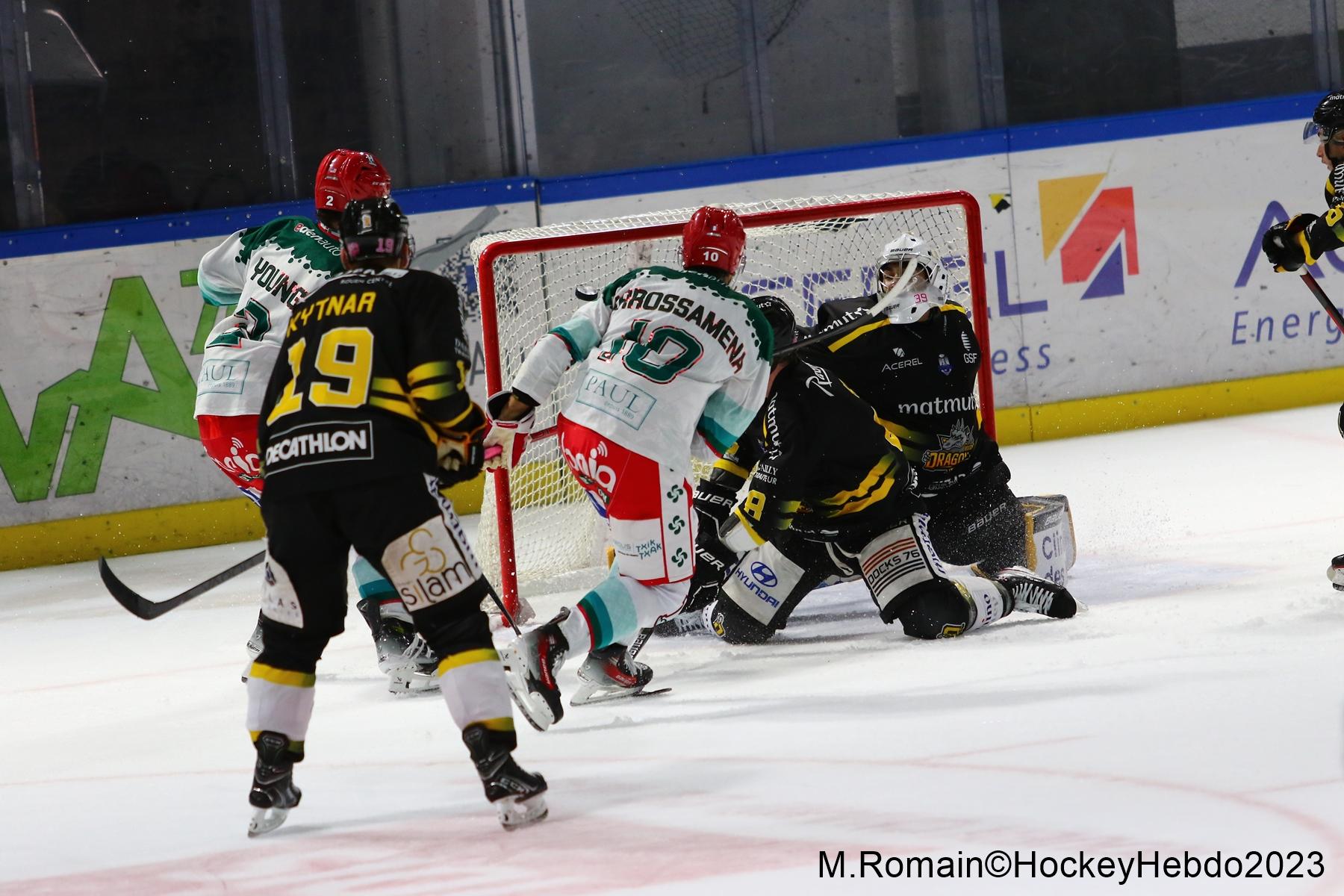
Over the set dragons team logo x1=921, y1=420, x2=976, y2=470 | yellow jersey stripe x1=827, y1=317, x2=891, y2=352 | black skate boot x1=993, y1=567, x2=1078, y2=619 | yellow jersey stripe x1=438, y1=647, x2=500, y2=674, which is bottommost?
black skate boot x1=993, y1=567, x2=1078, y2=619

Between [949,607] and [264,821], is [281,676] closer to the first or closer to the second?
[264,821]

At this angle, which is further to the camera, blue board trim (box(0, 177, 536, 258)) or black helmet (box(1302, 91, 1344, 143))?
blue board trim (box(0, 177, 536, 258))

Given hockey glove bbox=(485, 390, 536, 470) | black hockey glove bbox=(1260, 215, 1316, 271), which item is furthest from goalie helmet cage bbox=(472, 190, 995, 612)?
black hockey glove bbox=(1260, 215, 1316, 271)

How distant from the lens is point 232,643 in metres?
4.77

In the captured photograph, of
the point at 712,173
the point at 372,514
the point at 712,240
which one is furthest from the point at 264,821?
the point at 712,173

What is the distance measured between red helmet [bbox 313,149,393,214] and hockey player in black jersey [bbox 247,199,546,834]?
1.22 metres

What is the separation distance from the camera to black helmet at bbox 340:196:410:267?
2.81 metres

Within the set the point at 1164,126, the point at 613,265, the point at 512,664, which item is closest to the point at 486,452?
the point at 512,664

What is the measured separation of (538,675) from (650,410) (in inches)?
25.4

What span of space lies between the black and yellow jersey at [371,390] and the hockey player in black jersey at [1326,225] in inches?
95.5

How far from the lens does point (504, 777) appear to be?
2.57 m

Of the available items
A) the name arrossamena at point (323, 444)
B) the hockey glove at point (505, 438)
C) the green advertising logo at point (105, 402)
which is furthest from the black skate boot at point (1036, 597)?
the green advertising logo at point (105, 402)

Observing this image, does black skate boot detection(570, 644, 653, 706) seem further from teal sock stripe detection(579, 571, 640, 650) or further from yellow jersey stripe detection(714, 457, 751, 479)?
yellow jersey stripe detection(714, 457, 751, 479)

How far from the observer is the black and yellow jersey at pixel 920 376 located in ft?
14.5
